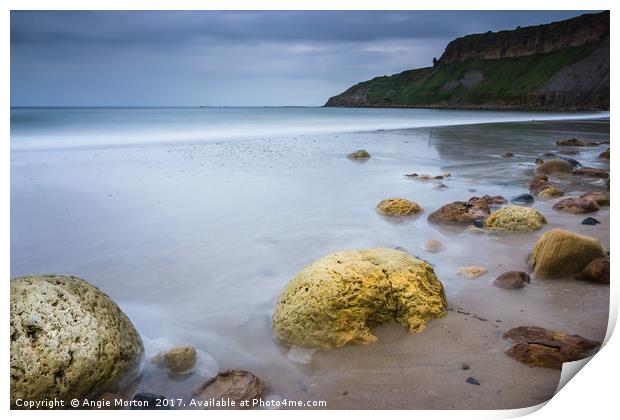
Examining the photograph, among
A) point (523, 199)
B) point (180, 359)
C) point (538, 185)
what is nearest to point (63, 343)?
point (180, 359)

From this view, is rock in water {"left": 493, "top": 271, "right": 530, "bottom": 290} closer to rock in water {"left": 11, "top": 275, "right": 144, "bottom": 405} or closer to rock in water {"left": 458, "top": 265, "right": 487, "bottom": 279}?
rock in water {"left": 458, "top": 265, "right": 487, "bottom": 279}

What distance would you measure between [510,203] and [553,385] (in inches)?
151

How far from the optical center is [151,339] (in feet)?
9.13

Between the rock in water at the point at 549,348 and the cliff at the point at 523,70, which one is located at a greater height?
the cliff at the point at 523,70

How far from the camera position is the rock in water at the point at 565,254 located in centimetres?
334

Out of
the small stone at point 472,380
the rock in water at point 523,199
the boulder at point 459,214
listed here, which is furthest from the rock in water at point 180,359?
the rock in water at point 523,199

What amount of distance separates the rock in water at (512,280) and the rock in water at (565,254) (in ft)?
0.67

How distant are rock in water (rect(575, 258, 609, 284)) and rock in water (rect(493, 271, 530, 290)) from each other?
1.26ft

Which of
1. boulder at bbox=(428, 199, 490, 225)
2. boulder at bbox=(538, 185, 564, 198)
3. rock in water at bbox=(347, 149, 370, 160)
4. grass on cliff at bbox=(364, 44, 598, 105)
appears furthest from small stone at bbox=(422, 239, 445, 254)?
rock in water at bbox=(347, 149, 370, 160)

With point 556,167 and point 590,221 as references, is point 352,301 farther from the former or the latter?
point 556,167

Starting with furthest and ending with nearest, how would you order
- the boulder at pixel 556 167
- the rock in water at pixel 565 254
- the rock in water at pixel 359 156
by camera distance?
1. the rock in water at pixel 359 156
2. the boulder at pixel 556 167
3. the rock in water at pixel 565 254

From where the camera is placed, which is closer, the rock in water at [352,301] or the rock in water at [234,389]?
the rock in water at [234,389]

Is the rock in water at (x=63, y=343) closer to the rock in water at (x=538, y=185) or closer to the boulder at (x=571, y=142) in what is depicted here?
the rock in water at (x=538, y=185)

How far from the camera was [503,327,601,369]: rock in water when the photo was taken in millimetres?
2387
